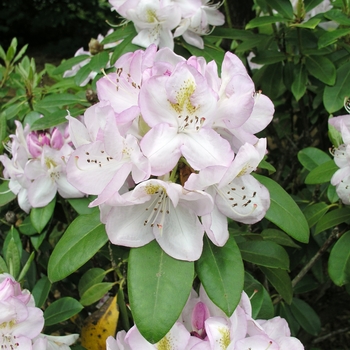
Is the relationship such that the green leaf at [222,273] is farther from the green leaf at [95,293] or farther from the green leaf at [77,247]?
the green leaf at [95,293]

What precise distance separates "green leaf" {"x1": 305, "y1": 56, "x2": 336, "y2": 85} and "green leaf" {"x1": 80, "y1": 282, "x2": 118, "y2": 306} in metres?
0.99

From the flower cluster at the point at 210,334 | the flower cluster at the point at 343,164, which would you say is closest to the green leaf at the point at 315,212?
the flower cluster at the point at 343,164

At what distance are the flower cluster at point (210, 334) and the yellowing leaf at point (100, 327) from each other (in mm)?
246

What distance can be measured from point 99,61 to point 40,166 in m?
0.57

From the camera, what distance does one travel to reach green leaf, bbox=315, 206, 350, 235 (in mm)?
1389

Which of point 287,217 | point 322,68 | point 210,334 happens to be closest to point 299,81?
point 322,68

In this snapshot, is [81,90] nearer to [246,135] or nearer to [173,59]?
[173,59]

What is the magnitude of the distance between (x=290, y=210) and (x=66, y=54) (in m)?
8.41

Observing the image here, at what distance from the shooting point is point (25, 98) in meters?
1.92

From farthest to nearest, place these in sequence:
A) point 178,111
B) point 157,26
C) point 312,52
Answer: point 312,52, point 157,26, point 178,111

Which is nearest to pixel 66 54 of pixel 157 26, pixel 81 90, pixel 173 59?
pixel 81 90

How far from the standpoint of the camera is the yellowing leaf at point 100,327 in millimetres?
1216

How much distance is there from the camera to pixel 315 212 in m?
1.54

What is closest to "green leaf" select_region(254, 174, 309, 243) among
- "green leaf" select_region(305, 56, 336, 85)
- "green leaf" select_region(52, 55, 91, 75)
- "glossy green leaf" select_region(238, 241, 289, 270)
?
"glossy green leaf" select_region(238, 241, 289, 270)
